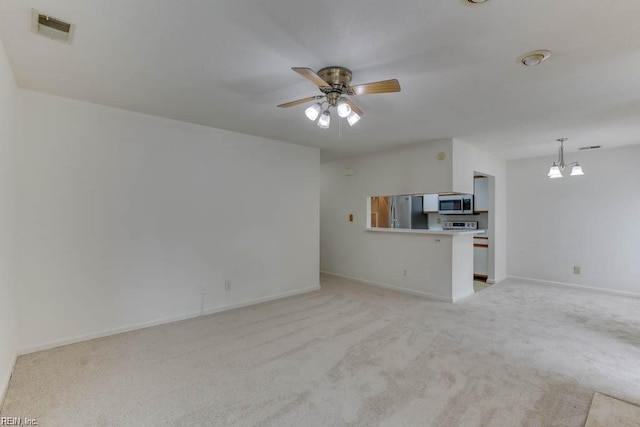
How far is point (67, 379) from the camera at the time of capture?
7.27 feet

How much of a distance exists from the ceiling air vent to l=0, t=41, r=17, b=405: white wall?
42 cm

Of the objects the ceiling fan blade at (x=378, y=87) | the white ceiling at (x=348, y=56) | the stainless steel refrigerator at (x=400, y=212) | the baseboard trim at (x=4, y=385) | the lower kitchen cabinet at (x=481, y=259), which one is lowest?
the baseboard trim at (x=4, y=385)

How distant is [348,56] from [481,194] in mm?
4696

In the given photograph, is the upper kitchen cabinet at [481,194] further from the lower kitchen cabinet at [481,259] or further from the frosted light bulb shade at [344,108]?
the frosted light bulb shade at [344,108]

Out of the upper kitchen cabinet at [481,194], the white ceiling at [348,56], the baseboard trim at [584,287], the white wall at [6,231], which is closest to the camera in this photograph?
the white ceiling at [348,56]

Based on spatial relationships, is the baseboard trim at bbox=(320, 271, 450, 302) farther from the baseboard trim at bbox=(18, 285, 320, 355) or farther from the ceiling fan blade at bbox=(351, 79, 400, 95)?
the ceiling fan blade at bbox=(351, 79, 400, 95)

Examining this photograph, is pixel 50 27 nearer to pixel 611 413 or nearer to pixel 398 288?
pixel 611 413

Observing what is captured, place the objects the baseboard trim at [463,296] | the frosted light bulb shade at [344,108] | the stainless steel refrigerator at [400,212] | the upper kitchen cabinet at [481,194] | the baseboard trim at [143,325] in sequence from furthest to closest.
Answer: the stainless steel refrigerator at [400,212], the upper kitchen cabinet at [481,194], the baseboard trim at [463,296], the baseboard trim at [143,325], the frosted light bulb shade at [344,108]

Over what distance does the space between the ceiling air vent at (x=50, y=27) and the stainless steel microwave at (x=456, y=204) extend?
5934 mm

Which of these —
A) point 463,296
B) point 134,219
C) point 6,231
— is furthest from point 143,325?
point 463,296

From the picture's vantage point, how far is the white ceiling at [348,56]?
159 cm

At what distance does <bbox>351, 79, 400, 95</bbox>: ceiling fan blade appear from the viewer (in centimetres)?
195

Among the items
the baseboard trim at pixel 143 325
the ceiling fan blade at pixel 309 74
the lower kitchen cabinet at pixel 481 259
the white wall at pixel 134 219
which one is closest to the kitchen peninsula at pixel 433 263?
the lower kitchen cabinet at pixel 481 259

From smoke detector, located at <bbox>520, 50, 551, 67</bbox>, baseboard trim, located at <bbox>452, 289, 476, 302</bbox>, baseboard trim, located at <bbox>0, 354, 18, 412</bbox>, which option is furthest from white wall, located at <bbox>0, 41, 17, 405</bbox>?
baseboard trim, located at <bbox>452, 289, 476, 302</bbox>
